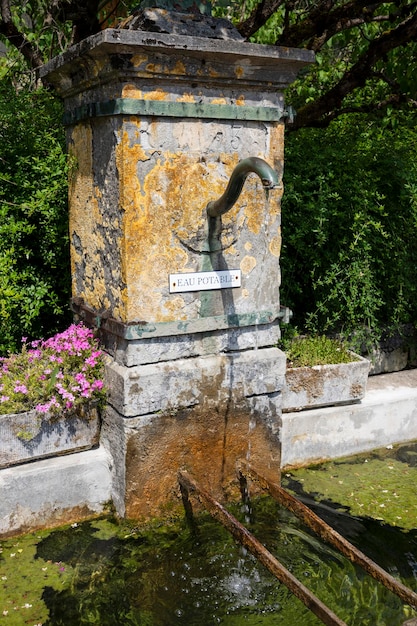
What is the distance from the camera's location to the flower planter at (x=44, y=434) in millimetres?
3244

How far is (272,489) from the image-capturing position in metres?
3.51

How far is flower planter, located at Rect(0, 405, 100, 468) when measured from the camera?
3.24m

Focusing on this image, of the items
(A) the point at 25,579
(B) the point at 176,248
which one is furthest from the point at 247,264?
(A) the point at 25,579

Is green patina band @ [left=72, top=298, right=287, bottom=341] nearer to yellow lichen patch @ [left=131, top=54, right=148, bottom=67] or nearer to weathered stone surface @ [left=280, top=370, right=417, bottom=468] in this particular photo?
weathered stone surface @ [left=280, top=370, right=417, bottom=468]

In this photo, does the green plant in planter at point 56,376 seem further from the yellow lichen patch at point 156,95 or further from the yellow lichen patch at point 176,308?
the yellow lichen patch at point 156,95

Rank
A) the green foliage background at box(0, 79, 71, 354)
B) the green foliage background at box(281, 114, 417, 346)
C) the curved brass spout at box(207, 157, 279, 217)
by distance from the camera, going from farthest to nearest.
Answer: the green foliage background at box(281, 114, 417, 346) → the green foliage background at box(0, 79, 71, 354) → the curved brass spout at box(207, 157, 279, 217)

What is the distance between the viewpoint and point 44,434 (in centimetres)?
335

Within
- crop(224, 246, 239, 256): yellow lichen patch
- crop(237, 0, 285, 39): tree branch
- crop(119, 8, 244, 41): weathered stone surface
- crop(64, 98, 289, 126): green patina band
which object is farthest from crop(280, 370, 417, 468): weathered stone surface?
crop(237, 0, 285, 39): tree branch

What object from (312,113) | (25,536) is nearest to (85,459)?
(25,536)

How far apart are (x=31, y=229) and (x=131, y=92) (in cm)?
119

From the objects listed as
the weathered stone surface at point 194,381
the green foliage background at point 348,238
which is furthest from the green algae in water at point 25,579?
the green foliage background at point 348,238

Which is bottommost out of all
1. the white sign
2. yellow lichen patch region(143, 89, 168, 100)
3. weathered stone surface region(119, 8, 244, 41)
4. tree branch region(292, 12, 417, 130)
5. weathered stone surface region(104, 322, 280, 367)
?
weathered stone surface region(104, 322, 280, 367)

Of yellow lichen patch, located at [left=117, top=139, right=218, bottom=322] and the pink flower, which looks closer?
yellow lichen patch, located at [left=117, top=139, right=218, bottom=322]

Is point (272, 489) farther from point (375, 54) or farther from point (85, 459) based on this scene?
point (375, 54)
